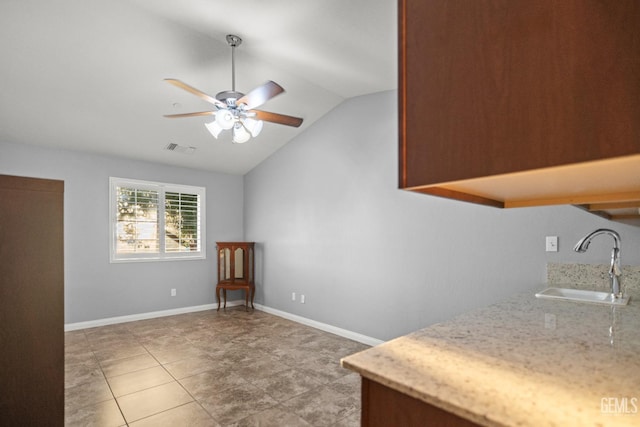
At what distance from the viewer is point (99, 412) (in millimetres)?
2447

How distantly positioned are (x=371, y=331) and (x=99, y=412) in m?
2.62

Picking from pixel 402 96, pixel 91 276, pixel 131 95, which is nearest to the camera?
pixel 402 96

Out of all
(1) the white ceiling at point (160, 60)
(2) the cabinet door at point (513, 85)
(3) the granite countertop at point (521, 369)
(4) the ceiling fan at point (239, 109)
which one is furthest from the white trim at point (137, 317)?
(2) the cabinet door at point (513, 85)

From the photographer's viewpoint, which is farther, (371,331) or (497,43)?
(371,331)

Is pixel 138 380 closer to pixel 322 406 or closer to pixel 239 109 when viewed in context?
pixel 322 406

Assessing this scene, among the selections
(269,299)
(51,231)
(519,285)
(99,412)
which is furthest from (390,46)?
(269,299)

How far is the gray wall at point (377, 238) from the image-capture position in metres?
2.74

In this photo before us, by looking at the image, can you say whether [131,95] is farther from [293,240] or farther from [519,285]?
[519,285]

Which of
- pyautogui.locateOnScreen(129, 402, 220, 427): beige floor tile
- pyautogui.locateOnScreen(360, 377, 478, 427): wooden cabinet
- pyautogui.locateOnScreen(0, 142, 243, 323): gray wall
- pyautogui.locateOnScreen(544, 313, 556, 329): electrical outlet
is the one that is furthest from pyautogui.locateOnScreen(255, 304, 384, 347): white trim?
pyautogui.locateOnScreen(360, 377, 478, 427): wooden cabinet

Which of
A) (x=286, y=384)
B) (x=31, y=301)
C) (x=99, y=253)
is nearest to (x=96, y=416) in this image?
(x=286, y=384)

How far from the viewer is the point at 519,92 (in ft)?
1.85

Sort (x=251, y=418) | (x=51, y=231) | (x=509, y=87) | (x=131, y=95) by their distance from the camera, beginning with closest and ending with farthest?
(x=509, y=87) → (x=51, y=231) → (x=251, y=418) → (x=131, y=95)

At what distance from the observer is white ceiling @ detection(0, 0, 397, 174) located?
100 inches

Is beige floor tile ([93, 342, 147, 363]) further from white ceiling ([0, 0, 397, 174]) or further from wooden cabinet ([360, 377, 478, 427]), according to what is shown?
wooden cabinet ([360, 377, 478, 427])
